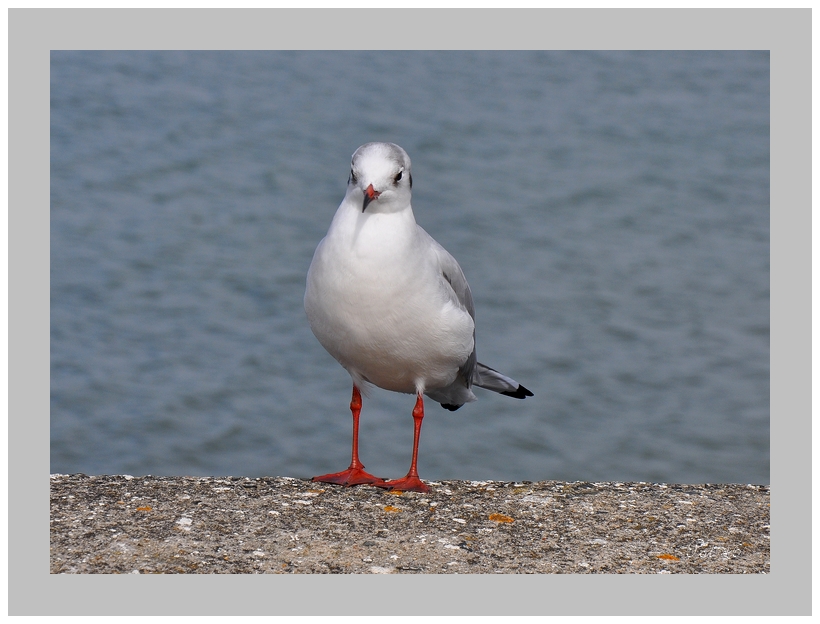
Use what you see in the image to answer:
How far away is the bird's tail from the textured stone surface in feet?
2.23

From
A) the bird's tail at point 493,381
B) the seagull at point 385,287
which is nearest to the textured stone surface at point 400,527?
the seagull at point 385,287

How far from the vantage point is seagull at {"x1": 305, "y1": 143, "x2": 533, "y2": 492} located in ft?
16.9

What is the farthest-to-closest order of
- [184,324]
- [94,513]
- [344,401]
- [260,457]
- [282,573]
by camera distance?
[184,324]
[344,401]
[260,457]
[94,513]
[282,573]

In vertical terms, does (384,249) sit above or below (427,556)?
above

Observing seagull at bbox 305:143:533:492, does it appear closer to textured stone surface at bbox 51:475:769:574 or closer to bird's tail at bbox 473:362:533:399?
textured stone surface at bbox 51:475:769:574

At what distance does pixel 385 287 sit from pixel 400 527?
3.38 feet

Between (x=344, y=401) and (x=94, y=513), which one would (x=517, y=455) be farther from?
(x=94, y=513)

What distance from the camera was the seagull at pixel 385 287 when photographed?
5137 millimetres

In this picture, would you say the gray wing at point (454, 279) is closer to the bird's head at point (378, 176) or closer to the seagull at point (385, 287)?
the seagull at point (385, 287)

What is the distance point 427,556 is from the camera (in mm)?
4773

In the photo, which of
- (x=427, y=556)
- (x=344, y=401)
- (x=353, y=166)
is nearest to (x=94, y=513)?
(x=427, y=556)

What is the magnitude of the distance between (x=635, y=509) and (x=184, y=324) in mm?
7921

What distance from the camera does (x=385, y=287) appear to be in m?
5.17

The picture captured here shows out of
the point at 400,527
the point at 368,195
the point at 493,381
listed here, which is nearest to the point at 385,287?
the point at 368,195
